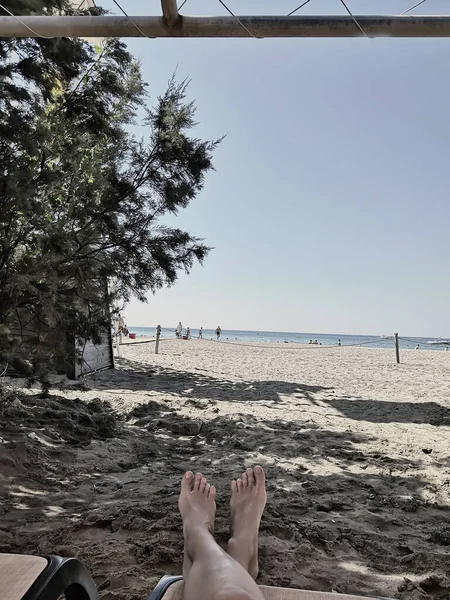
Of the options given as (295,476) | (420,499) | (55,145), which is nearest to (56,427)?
(295,476)

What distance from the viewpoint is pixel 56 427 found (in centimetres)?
376

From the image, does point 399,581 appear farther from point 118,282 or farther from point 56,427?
point 118,282

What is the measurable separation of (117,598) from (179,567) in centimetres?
30

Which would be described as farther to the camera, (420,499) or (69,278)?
(69,278)

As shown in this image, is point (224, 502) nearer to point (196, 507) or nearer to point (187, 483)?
point (187, 483)

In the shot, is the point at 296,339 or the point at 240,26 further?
the point at 296,339

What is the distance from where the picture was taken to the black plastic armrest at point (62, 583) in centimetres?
96

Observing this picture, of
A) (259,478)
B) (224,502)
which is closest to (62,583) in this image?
(259,478)

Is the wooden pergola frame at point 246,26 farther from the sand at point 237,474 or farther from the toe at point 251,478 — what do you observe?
the sand at point 237,474

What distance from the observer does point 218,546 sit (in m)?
1.29

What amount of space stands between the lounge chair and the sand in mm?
520

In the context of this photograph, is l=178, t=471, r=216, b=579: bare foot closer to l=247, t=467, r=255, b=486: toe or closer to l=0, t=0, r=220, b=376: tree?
l=247, t=467, r=255, b=486: toe

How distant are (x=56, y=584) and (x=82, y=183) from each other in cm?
344

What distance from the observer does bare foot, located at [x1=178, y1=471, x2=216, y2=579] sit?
153 cm
